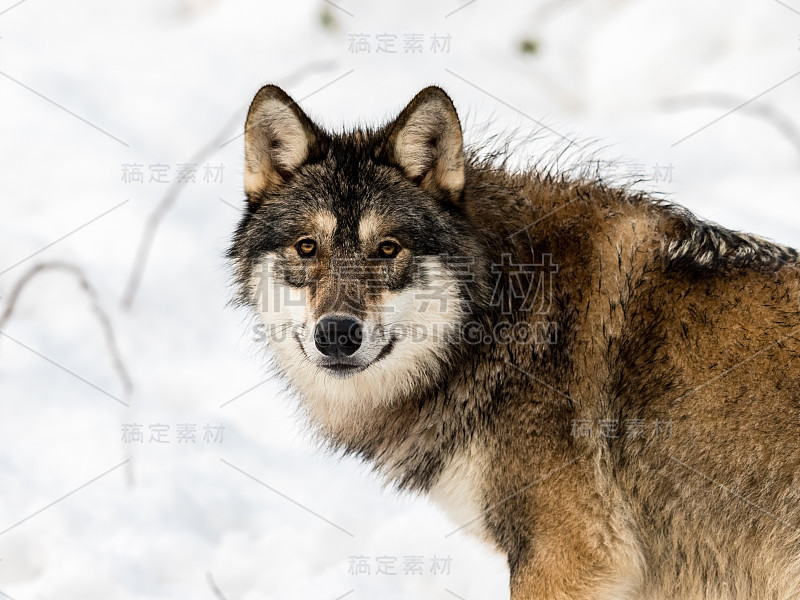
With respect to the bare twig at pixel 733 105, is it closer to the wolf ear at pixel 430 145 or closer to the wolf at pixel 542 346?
the wolf at pixel 542 346

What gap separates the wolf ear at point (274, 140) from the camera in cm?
393

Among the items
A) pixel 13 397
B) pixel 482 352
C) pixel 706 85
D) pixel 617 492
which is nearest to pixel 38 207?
pixel 13 397

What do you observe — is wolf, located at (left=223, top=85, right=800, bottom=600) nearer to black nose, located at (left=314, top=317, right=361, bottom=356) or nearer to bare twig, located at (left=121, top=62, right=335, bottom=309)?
black nose, located at (left=314, top=317, right=361, bottom=356)

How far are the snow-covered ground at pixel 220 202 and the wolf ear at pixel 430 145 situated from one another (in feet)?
2.91

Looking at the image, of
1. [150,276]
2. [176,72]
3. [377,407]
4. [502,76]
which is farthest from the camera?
[502,76]

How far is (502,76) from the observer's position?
9492mm

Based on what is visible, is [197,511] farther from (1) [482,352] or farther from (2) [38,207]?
(2) [38,207]

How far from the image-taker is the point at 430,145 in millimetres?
3928

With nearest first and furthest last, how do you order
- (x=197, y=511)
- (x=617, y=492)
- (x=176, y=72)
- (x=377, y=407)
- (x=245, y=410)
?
(x=617, y=492), (x=377, y=407), (x=197, y=511), (x=245, y=410), (x=176, y=72)

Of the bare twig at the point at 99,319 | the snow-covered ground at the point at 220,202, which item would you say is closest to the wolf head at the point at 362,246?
the snow-covered ground at the point at 220,202

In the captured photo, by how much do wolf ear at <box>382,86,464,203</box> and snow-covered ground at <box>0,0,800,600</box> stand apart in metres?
0.89

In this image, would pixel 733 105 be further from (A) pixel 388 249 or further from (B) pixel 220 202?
(A) pixel 388 249

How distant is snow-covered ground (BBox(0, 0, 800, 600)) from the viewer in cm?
478

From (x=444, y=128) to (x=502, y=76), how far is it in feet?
19.4
